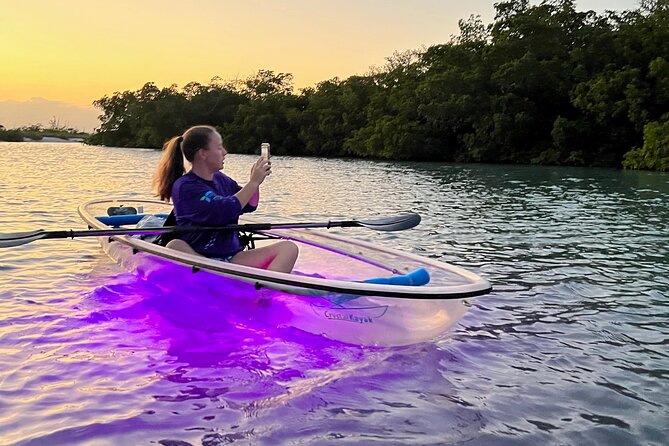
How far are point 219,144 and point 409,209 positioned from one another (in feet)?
30.4

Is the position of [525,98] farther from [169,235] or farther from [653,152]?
[169,235]

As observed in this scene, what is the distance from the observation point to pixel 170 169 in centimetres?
512

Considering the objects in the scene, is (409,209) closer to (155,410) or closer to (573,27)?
(155,410)

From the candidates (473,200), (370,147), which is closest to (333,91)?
(370,147)

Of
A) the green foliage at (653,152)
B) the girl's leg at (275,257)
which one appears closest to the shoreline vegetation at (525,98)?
the green foliage at (653,152)

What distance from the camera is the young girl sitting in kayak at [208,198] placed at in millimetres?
4735

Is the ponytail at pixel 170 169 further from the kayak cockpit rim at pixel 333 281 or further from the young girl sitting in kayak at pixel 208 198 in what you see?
the kayak cockpit rim at pixel 333 281

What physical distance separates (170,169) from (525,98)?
4027 cm

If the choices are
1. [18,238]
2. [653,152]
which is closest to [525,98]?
[653,152]

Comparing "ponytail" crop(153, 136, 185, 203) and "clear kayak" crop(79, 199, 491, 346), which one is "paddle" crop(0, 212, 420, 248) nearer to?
"clear kayak" crop(79, 199, 491, 346)

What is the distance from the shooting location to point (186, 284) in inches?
196

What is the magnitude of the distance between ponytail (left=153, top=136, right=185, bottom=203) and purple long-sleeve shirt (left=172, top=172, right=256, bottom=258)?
0.24 m

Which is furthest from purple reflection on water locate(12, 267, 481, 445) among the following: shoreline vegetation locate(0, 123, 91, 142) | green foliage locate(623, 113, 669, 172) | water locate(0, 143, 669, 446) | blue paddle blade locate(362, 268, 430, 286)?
shoreline vegetation locate(0, 123, 91, 142)

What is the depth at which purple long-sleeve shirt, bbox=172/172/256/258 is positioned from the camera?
472 centimetres
